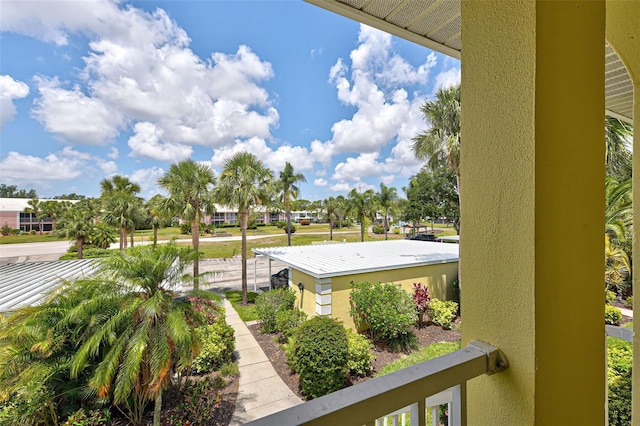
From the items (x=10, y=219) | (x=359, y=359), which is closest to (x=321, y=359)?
(x=359, y=359)

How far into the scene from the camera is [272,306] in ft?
27.0

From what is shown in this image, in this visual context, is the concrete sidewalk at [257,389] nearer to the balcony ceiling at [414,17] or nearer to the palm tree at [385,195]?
the balcony ceiling at [414,17]

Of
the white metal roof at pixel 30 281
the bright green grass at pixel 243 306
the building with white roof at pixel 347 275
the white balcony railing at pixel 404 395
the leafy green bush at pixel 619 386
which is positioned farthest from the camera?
the bright green grass at pixel 243 306

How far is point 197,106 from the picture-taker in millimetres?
16172

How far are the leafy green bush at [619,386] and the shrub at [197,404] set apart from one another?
525 cm

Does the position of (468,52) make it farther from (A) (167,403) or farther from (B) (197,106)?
(B) (197,106)

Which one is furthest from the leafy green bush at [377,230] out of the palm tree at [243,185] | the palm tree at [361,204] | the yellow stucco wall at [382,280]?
the palm tree at [243,185]

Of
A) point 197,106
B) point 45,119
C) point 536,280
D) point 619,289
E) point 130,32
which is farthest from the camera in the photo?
point 197,106

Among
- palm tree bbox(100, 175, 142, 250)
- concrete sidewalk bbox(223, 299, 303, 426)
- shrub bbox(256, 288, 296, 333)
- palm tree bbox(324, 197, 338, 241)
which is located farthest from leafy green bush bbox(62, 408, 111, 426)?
palm tree bbox(324, 197, 338, 241)

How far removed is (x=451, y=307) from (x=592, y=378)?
8260 millimetres

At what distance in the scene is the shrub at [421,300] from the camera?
7.93 meters

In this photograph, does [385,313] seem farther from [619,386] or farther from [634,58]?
[634,58]

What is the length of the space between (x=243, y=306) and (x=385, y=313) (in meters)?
6.24

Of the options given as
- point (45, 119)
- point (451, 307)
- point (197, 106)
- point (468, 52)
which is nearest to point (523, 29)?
point (468, 52)
